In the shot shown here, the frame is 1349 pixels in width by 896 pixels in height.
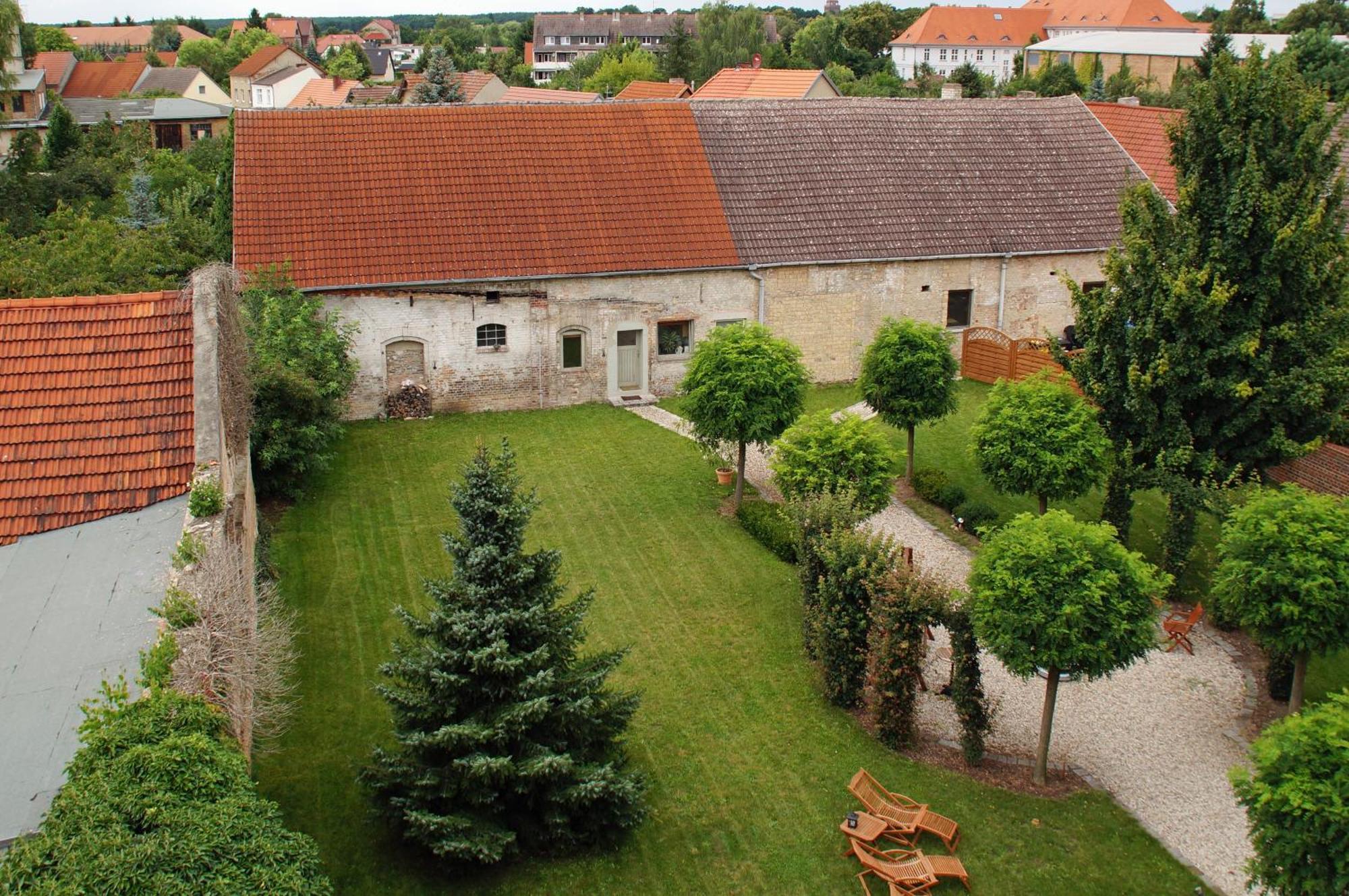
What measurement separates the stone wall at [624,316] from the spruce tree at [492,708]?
1515cm

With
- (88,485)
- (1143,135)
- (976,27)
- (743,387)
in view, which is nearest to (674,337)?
(743,387)

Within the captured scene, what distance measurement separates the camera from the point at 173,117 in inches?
3398

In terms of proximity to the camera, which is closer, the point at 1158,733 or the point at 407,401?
the point at 1158,733

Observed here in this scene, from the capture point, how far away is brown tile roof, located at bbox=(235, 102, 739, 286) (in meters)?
27.1

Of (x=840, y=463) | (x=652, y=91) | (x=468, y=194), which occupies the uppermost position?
(x=652, y=91)

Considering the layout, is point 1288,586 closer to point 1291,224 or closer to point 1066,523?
point 1066,523

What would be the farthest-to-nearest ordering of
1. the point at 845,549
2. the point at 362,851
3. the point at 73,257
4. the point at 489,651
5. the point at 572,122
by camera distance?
the point at 572,122, the point at 73,257, the point at 845,549, the point at 362,851, the point at 489,651

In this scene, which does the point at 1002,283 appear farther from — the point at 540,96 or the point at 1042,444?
the point at 540,96

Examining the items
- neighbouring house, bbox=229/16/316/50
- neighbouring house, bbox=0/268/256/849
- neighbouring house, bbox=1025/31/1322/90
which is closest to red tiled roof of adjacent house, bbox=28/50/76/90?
neighbouring house, bbox=229/16/316/50

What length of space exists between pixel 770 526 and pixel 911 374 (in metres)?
4.47

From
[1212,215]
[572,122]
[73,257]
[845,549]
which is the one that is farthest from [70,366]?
[572,122]

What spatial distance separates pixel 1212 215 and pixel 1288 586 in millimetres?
6711

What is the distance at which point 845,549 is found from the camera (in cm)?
1623

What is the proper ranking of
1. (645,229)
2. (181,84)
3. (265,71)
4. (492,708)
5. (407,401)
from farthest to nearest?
(265,71) → (181,84) → (645,229) → (407,401) → (492,708)
